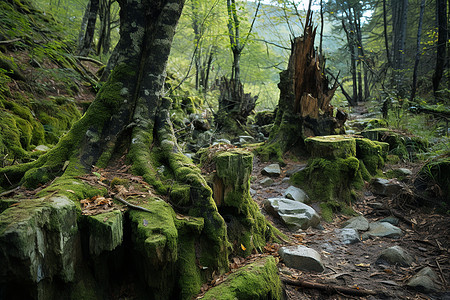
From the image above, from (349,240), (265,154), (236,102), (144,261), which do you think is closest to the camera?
(144,261)

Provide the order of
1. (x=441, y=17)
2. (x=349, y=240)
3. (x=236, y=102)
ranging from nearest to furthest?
(x=349, y=240) < (x=441, y=17) < (x=236, y=102)

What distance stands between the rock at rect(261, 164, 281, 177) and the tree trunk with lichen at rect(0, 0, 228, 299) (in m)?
3.52

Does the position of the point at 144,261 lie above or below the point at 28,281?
below

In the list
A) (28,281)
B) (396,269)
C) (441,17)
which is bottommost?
(396,269)

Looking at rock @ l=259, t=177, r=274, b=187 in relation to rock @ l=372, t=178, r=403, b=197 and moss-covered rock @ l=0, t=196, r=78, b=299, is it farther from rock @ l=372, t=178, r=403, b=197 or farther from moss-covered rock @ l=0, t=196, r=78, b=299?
moss-covered rock @ l=0, t=196, r=78, b=299

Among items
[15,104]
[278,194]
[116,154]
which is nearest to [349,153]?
[278,194]

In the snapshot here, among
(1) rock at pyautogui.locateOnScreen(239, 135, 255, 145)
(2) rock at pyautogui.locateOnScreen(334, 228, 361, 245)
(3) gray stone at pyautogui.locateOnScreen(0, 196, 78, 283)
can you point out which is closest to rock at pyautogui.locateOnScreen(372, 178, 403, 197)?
(2) rock at pyautogui.locateOnScreen(334, 228, 361, 245)

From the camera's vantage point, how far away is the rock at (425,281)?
301cm

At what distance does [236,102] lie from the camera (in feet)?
38.5

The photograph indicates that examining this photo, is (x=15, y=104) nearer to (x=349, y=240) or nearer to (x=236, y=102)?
(x=349, y=240)

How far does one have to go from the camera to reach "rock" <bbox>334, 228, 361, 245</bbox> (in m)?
4.26

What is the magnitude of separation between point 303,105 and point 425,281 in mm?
5212

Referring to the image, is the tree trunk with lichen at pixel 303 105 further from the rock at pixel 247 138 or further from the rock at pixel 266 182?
the rock at pixel 247 138

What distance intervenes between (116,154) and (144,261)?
1.71m
